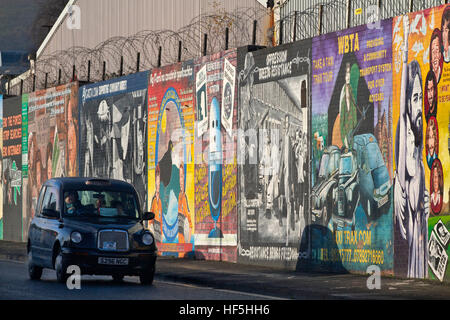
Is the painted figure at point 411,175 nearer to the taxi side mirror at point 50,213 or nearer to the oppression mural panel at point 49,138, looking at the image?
the taxi side mirror at point 50,213

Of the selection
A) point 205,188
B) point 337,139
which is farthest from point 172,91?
point 337,139

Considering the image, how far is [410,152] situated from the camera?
2017 cm

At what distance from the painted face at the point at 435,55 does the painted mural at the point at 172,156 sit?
10158mm

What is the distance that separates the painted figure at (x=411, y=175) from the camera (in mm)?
19766

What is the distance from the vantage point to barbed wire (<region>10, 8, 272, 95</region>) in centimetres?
3119

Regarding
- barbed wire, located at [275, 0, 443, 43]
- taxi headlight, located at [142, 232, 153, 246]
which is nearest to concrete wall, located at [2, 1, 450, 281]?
barbed wire, located at [275, 0, 443, 43]

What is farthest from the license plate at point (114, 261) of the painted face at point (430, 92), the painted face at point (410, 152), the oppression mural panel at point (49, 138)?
the oppression mural panel at point (49, 138)

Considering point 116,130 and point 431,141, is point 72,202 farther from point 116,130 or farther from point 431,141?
point 116,130

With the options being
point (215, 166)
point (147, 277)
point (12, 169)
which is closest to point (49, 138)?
point (12, 169)

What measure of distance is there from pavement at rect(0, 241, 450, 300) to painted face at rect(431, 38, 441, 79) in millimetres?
3728

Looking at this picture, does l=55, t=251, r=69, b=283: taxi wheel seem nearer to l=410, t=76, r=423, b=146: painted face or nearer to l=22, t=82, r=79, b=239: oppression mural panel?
l=410, t=76, r=423, b=146: painted face

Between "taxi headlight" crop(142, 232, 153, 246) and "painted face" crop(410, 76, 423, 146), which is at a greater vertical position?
"painted face" crop(410, 76, 423, 146)

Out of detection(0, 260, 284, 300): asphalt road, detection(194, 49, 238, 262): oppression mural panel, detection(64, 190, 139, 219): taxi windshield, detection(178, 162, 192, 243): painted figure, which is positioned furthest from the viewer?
detection(178, 162, 192, 243): painted figure

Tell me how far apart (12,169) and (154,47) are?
1048 cm
